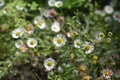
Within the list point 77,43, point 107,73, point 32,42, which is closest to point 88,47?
point 77,43

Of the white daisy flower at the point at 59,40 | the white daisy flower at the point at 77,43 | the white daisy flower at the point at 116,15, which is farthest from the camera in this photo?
the white daisy flower at the point at 116,15

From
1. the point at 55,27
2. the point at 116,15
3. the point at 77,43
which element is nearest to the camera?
the point at 77,43

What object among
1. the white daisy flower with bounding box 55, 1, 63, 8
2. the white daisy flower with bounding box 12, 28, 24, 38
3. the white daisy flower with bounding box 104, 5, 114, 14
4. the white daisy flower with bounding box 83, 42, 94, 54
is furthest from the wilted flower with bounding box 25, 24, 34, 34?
the white daisy flower with bounding box 104, 5, 114, 14

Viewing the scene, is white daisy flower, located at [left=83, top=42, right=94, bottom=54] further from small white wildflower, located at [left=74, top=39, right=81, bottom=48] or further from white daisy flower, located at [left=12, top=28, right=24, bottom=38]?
white daisy flower, located at [left=12, top=28, right=24, bottom=38]

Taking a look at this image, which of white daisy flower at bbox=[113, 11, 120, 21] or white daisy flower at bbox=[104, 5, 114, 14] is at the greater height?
white daisy flower at bbox=[104, 5, 114, 14]

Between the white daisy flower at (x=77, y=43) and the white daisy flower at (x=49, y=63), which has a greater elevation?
the white daisy flower at (x=77, y=43)

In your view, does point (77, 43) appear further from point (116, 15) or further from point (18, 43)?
point (116, 15)

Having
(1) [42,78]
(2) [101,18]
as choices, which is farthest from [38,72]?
(2) [101,18]

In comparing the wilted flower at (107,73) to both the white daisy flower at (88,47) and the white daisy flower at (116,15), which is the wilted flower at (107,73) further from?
the white daisy flower at (116,15)

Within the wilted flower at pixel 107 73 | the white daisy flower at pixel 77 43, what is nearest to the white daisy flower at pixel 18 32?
the white daisy flower at pixel 77 43
